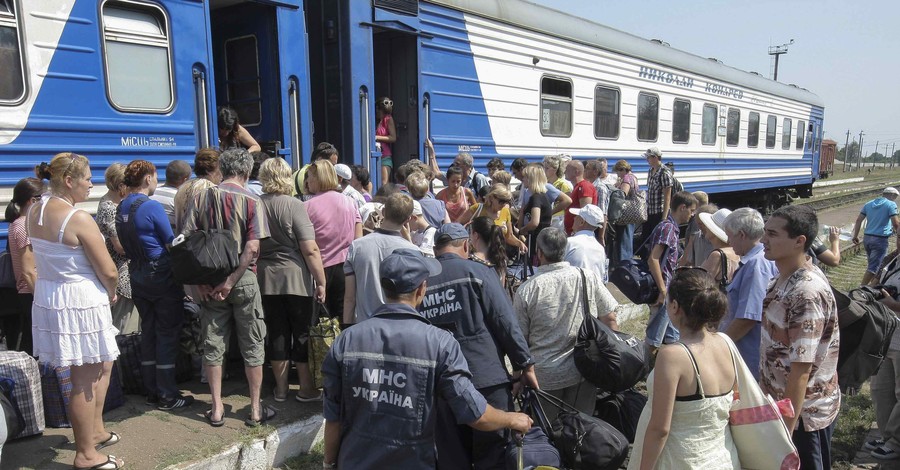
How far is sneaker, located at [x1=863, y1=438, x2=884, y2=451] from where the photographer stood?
13.7ft

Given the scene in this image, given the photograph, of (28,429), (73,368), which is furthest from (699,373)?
(28,429)

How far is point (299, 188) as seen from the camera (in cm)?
529

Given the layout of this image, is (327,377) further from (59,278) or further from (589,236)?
(589,236)

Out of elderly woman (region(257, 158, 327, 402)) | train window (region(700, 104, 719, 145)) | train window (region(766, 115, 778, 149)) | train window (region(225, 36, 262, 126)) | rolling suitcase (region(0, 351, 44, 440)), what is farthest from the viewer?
train window (region(766, 115, 778, 149))

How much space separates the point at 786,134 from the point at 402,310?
17713mm

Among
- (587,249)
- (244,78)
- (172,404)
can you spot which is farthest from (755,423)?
(244,78)

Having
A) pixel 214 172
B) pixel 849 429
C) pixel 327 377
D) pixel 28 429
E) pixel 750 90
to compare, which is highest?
pixel 750 90

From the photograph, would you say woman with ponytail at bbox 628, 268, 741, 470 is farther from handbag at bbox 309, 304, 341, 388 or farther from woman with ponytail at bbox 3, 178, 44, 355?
woman with ponytail at bbox 3, 178, 44, 355

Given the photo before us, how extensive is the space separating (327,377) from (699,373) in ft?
4.60

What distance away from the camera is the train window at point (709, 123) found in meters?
12.9

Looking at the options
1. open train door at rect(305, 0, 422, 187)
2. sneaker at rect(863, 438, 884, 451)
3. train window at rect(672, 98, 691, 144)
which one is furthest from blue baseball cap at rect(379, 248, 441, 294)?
train window at rect(672, 98, 691, 144)

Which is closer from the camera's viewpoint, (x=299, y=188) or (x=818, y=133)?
(x=299, y=188)

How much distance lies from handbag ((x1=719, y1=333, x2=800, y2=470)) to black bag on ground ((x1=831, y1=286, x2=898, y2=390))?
3.45ft

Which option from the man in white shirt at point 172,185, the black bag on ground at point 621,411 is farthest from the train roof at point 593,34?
the black bag on ground at point 621,411
